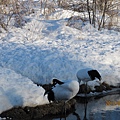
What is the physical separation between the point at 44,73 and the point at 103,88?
1985mm

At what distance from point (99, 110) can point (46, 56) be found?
423 centimetres

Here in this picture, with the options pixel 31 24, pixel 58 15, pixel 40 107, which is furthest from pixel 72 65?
pixel 58 15

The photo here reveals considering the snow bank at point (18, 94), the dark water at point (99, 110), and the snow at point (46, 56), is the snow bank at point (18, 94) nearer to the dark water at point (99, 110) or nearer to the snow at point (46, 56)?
the snow at point (46, 56)

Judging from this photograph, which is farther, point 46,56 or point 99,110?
point 46,56

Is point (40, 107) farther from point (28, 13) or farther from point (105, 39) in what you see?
point (28, 13)

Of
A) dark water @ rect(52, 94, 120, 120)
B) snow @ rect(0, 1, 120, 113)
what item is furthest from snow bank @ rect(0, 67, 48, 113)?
dark water @ rect(52, 94, 120, 120)

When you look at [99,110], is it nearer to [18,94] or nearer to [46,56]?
[18,94]

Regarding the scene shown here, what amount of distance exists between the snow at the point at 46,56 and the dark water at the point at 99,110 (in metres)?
0.96

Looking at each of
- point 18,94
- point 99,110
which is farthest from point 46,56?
point 99,110

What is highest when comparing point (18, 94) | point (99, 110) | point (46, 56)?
point (46, 56)

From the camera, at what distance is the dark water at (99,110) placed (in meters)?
9.05

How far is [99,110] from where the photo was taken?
9617 millimetres

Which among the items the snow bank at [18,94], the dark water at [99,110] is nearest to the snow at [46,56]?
the snow bank at [18,94]

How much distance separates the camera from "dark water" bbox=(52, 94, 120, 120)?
9.05 metres
